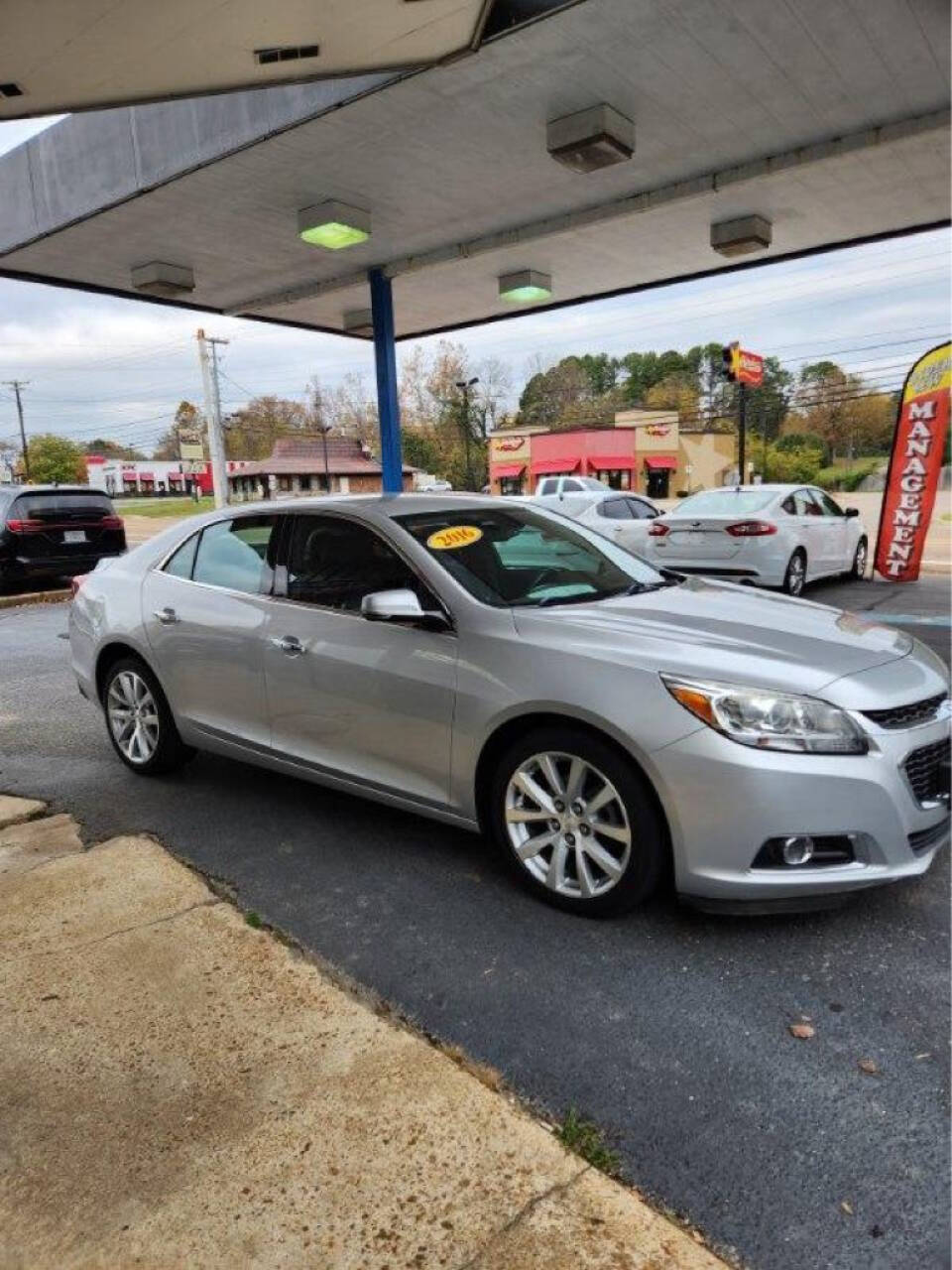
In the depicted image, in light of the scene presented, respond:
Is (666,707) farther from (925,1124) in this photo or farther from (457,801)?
(925,1124)

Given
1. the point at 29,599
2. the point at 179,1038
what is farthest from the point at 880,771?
the point at 29,599

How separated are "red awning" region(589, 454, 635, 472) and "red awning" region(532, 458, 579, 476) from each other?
3.87 ft

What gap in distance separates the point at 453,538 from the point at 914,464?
35.6 feet

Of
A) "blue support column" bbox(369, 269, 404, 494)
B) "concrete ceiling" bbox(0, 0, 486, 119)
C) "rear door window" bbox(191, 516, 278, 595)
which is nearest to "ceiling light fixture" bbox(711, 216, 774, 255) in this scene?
"blue support column" bbox(369, 269, 404, 494)

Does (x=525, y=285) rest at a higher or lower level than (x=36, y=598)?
higher

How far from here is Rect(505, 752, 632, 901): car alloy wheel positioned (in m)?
2.88

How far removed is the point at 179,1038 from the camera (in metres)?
2.40

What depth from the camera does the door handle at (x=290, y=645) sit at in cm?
369

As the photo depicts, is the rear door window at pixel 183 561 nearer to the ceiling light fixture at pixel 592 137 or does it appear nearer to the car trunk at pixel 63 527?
the ceiling light fixture at pixel 592 137

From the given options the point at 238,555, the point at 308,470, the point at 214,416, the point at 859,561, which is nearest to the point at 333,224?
the point at 238,555

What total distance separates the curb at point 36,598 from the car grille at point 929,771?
11.8 metres

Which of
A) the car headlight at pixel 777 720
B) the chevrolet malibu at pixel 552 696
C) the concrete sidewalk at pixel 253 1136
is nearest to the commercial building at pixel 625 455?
the chevrolet malibu at pixel 552 696

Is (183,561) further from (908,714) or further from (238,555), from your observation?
(908,714)

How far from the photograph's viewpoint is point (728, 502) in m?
10.8
